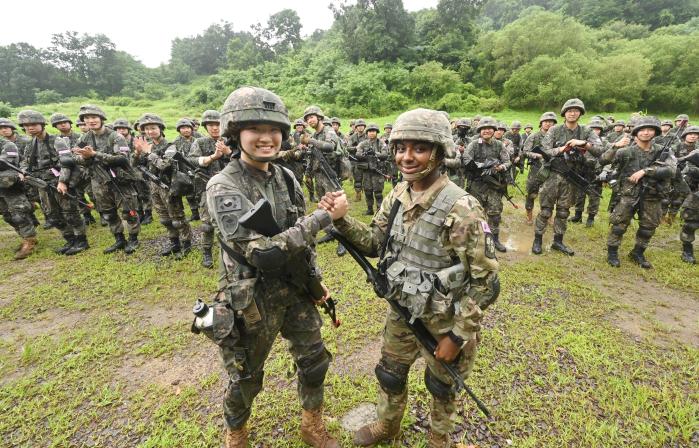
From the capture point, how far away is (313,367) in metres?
2.72

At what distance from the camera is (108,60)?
186 ft

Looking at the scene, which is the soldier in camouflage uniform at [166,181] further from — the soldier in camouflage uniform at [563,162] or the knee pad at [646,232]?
the knee pad at [646,232]

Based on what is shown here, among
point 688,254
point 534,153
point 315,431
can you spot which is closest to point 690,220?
point 688,254

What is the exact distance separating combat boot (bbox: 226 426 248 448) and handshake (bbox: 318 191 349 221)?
1915mm

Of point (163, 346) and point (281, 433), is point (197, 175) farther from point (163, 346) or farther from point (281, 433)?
point (281, 433)

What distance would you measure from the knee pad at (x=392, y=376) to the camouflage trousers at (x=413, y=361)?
0.10 ft

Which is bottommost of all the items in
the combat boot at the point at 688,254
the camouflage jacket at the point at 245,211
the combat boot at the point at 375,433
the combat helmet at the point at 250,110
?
the combat boot at the point at 688,254

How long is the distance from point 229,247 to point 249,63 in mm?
64521

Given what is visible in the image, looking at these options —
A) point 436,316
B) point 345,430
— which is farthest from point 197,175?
point 436,316

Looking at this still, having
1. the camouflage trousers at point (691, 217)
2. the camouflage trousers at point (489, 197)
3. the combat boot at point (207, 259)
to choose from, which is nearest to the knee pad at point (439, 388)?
the combat boot at point (207, 259)

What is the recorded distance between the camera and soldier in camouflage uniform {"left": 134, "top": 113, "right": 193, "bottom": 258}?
6.05 meters

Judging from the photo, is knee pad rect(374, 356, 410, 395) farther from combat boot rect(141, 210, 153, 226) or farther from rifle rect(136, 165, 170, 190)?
combat boot rect(141, 210, 153, 226)

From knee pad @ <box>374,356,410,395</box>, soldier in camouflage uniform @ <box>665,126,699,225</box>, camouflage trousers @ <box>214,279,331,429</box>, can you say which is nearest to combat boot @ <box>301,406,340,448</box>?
camouflage trousers @ <box>214,279,331,429</box>

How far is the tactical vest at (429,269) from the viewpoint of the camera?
2158 mm
